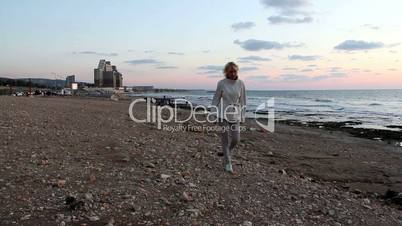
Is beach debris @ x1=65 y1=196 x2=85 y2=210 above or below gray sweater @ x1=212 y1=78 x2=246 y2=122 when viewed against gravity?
below

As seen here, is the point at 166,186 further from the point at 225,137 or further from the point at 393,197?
the point at 393,197

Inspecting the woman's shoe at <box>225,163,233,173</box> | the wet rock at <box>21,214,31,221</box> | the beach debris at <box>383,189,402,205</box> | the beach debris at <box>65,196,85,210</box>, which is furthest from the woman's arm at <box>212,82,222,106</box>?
the wet rock at <box>21,214,31,221</box>

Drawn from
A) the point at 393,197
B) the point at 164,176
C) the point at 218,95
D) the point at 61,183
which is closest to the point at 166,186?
the point at 164,176

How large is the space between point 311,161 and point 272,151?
1.45 meters

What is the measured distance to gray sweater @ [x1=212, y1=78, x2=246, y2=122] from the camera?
7.44m

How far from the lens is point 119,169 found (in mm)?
7297

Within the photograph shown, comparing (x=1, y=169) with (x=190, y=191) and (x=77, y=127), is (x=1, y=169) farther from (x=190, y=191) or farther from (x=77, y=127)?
(x=77, y=127)

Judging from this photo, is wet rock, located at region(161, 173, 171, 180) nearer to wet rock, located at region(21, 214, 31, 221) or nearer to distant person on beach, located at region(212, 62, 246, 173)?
distant person on beach, located at region(212, 62, 246, 173)

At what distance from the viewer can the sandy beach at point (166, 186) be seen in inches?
200

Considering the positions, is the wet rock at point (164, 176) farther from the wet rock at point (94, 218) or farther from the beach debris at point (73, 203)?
the wet rock at point (94, 218)

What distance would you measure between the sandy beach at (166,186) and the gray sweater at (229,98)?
1131mm

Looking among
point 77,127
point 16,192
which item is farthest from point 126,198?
point 77,127

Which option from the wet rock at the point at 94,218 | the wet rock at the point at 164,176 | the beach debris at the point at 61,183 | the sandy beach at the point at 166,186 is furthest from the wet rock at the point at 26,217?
the wet rock at the point at 164,176

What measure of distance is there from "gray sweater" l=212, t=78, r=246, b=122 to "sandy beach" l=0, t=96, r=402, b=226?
113 cm
